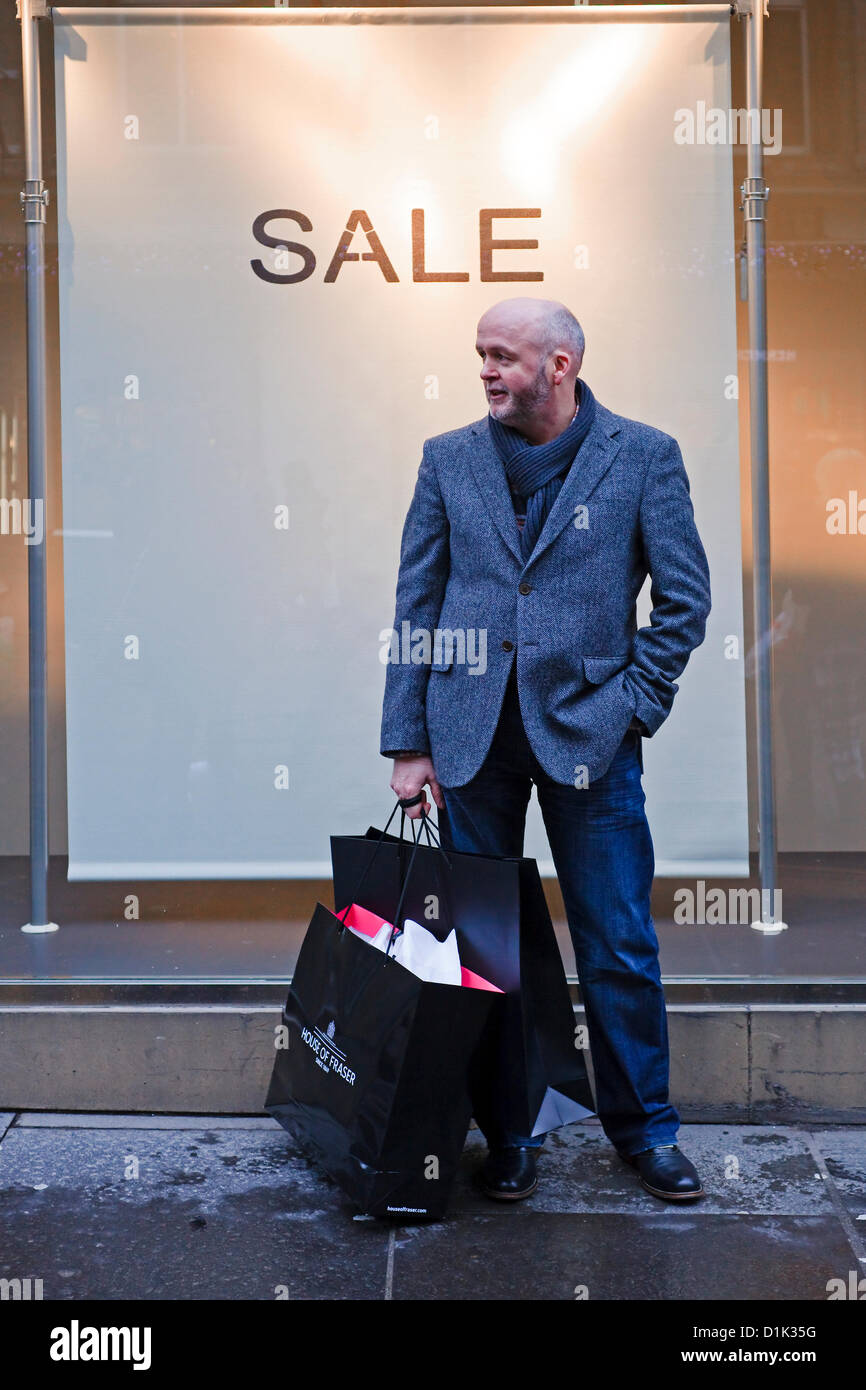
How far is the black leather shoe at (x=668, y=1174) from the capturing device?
3223 mm

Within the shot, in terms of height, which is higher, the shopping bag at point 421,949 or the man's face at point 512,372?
the man's face at point 512,372

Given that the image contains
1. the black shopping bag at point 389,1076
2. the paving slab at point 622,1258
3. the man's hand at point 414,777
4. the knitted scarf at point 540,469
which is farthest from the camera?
the man's hand at point 414,777

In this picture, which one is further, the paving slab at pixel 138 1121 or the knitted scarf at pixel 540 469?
the paving slab at pixel 138 1121

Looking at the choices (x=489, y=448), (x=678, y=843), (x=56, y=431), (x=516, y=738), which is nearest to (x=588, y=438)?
(x=489, y=448)

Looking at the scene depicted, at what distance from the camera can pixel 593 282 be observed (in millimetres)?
4246

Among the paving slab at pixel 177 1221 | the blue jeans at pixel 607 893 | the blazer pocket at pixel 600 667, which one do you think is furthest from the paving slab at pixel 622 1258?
the blazer pocket at pixel 600 667

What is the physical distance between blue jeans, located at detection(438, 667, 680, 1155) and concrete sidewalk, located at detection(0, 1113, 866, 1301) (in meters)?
0.22

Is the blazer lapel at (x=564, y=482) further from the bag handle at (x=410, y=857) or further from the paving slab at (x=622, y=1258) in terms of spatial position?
the paving slab at (x=622, y=1258)

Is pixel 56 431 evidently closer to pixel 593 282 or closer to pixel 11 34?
pixel 11 34

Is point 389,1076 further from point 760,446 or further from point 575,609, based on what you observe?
point 760,446

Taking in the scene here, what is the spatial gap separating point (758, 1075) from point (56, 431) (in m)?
2.81

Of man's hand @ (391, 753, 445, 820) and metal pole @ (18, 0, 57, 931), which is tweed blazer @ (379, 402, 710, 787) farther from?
metal pole @ (18, 0, 57, 931)

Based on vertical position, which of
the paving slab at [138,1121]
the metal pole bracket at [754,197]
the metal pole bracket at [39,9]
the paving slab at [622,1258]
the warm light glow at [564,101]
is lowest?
the paving slab at [622,1258]

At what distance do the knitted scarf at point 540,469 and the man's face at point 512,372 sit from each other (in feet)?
0.30
